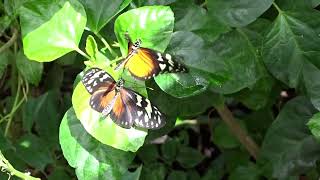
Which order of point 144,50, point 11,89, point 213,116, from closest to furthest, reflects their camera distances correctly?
1. point 144,50
2. point 11,89
3. point 213,116

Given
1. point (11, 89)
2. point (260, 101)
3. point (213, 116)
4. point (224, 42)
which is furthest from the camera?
point (213, 116)

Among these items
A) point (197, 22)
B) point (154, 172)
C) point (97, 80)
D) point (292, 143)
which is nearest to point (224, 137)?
point (154, 172)

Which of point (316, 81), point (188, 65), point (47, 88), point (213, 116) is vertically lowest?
point (213, 116)

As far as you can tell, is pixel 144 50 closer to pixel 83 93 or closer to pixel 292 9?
pixel 83 93

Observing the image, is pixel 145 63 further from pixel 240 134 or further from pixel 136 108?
pixel 240 134

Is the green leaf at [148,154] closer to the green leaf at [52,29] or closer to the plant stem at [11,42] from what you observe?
the plant stem at [11,42]

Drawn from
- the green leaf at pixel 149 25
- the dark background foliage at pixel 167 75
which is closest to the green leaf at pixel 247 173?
the dark background foliage at pixel 167 75

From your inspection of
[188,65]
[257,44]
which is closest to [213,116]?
[257,44]
